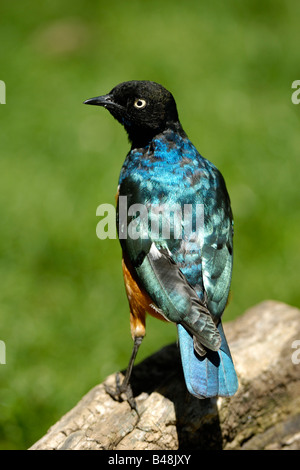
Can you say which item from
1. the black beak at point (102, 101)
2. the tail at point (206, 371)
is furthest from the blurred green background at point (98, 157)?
the black beak at point (102, 101)

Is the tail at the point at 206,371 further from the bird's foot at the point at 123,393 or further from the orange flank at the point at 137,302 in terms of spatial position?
the bird's foot at the point at 123,393

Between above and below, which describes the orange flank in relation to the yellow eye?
below

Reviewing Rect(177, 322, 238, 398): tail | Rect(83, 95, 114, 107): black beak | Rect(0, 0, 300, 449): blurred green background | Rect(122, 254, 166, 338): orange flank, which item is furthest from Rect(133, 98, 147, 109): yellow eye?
Rect(0, 0, 300, 449): blurred green background

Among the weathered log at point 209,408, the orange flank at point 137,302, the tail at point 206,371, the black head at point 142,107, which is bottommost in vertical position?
the weathered log at point 209,408

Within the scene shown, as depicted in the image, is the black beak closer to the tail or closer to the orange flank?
the orange flank

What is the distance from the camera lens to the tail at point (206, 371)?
11.3 ft

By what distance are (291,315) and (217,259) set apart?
1195mm

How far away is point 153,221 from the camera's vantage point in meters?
3.87

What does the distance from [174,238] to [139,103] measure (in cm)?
88

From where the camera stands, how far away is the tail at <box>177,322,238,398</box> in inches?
135

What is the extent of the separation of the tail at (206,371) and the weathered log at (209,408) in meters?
0.58

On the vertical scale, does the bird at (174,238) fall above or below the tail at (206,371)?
above
